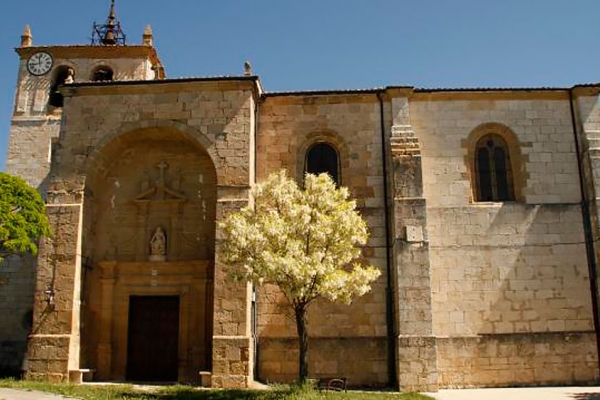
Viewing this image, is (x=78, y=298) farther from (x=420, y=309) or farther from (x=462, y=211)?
(x=462, y=211)

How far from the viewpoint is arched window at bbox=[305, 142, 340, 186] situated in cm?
1602

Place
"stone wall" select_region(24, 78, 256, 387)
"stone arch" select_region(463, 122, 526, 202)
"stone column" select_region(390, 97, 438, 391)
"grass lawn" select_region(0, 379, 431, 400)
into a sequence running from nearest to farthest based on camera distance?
"grass lawn" select_region(0, 379, 431, 400)
"stone column" select_region(390, 97, 438, 391)
"stone wall" select_region(24, 78, 256, 387)
"stone arch" select_region(463, 122, 526, 202)

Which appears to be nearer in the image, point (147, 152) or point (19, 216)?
point (19, 216)

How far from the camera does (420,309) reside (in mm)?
13930

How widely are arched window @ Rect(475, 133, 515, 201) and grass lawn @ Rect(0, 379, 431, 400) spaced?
595 cm

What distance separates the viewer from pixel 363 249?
49.6ft

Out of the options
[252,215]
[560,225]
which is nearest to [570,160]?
[560,225]

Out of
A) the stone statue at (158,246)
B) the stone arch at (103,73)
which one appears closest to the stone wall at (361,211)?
the stone statue at (158,246)

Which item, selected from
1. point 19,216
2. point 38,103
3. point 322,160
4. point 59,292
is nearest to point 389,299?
point 322,160

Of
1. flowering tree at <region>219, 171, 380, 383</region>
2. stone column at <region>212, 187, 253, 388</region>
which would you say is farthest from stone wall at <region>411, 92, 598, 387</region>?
stone column at <region>212, 187, 253, 388</region>

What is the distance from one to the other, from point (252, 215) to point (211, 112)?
384 centimetres

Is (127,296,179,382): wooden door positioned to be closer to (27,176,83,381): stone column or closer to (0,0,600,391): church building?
(0,0,600,391): church building

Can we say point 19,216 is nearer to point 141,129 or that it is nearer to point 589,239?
point 141,129

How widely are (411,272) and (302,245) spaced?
3.46 meters
